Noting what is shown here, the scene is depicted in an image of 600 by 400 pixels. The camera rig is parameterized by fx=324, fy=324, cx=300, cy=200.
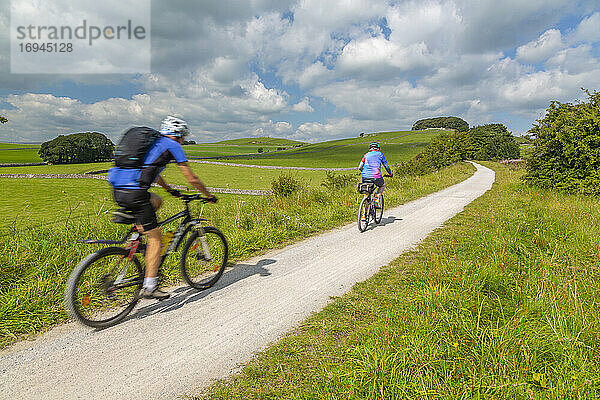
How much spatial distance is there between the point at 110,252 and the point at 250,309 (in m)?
1.94

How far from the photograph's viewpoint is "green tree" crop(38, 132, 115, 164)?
259 ft

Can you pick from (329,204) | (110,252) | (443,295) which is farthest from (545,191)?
(110,252)

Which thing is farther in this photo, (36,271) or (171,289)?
(171,289)

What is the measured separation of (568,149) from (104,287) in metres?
15.8

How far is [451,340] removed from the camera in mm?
3205

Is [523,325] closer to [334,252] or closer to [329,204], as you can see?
[334,252]

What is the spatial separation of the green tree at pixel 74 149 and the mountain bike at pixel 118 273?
85522mm

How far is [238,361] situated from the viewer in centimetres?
340

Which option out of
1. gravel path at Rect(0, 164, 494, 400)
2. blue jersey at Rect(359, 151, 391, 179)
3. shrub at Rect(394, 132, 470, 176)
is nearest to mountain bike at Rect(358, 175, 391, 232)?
blue jersey at Rect(359, 151, 391, 179)

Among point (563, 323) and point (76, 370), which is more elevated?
point (563, 323)

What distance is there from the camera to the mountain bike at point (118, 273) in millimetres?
3812

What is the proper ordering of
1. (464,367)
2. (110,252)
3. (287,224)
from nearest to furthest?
(464,367) < (110,252) < (287,224)

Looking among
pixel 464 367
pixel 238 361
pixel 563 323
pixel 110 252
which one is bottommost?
pixel 238 361

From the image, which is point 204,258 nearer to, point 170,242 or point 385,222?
point 170,242
